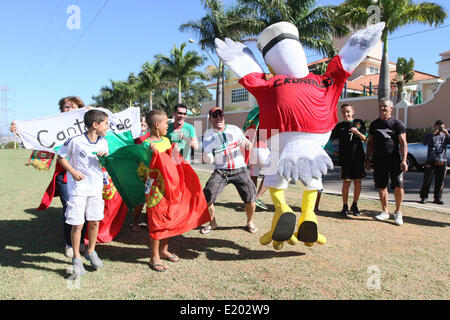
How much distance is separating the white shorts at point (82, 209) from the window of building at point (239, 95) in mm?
33553

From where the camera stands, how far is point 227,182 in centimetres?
420

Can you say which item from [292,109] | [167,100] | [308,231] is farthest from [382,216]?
[167,100]

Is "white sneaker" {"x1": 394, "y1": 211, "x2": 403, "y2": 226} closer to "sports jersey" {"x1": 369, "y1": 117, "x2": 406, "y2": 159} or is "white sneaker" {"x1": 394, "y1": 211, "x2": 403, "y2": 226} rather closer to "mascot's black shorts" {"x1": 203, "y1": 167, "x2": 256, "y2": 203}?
"sports jersey" {"x1": 369, "y1": 117, "x2": 406, "y2": 159}

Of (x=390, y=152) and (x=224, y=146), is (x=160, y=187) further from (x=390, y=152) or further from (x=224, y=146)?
(x=390, y=152)

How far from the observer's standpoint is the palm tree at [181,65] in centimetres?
2938

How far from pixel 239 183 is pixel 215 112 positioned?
959mm

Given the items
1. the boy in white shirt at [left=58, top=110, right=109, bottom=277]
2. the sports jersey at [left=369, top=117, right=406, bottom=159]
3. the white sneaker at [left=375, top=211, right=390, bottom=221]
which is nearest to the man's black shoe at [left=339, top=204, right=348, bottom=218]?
the white sneaker at [left=375, top=211, right=390, bottom=221]

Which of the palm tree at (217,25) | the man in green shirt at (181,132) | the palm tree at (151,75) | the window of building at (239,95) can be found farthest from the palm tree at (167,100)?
the man in green shirt at (181,132)

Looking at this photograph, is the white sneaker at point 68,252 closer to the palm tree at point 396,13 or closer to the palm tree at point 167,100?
the palm tree at point 396,13

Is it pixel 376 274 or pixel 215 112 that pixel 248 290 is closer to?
pixel 376 274

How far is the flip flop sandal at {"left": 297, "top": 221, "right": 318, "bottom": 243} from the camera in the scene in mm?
3084

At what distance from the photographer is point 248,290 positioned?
107 inches
